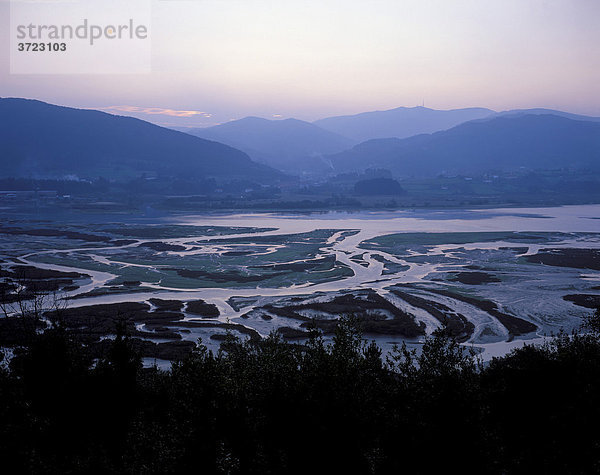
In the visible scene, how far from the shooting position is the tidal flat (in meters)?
41.9

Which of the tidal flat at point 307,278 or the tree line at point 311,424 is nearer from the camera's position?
the tree line at point 311,424

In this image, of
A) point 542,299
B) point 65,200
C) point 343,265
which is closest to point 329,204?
point 65,200

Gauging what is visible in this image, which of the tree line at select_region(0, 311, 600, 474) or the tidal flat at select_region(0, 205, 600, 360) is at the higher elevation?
the tree line at select_region(0, 311, 600, 474)

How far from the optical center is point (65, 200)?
151000 mm

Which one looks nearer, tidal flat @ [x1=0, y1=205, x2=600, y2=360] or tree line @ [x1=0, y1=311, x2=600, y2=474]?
tree line @ [x1=0, y1=311, x2=600, y2=474]

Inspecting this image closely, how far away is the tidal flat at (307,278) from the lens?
4194 cm

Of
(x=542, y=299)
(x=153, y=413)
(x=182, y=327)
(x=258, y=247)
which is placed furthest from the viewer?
(x=258, y=247)

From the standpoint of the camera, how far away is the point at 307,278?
59.2m

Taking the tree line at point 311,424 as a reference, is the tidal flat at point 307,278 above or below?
below

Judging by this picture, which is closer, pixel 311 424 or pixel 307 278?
pixel 311 424

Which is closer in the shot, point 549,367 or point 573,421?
point 573,421

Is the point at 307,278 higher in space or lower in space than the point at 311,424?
lower

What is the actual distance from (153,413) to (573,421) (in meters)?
13.5

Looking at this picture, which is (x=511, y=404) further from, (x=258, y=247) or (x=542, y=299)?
(x=258, y=247)
